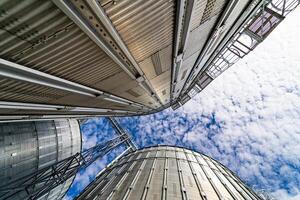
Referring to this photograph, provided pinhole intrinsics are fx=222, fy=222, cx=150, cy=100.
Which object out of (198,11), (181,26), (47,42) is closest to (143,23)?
(181,26)

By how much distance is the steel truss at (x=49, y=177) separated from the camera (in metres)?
15.3

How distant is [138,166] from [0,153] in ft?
26.2

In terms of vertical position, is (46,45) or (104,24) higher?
(46,45)

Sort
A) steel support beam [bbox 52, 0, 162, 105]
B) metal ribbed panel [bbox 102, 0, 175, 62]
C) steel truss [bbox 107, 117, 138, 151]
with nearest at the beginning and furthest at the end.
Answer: steel support beam [bbox 52, 0, 162, 105] < metal ribbed panel [bbox 102, 0, 175, 62] < steel truss [bbox 107, 117, 138, 151]

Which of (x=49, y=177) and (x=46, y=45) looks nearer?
(x=46, y=45)

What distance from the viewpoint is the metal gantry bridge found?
1541 centimetres

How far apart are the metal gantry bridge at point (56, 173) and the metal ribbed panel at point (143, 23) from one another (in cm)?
1306

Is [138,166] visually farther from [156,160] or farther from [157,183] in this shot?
[157,183]

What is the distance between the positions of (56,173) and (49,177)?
0.60 metres

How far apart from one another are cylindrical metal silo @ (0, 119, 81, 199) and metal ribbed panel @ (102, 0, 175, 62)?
10756 mm

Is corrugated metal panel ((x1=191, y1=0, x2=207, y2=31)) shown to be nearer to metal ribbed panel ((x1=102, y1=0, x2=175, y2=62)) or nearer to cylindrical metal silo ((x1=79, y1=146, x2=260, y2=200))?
metal ribbed panel ((x1=102, y1=0, x2=175, y2=62))

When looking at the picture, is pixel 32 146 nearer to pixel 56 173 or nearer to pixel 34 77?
pixel 56 173

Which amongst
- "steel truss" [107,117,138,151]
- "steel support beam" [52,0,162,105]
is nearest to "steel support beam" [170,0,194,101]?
"steel support beam" [52,0,162,105]

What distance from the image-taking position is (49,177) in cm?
1852
